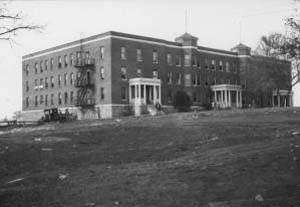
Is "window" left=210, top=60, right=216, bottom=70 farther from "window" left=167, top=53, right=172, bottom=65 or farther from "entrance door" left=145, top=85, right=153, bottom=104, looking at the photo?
"entrance door" left=145, top=85, right=153, bottom=104

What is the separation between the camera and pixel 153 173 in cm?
1377

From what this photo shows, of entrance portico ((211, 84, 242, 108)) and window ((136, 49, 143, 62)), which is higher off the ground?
window ((136, 49, 143, 62))

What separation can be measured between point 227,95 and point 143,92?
18434 mm

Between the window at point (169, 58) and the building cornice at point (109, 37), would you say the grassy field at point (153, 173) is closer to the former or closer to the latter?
the building cornice at point (109, 37)

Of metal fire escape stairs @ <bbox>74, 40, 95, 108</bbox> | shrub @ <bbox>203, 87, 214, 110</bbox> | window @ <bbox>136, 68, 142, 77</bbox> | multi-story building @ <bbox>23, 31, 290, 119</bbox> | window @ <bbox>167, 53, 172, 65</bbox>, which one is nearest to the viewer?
multi-story building @ <bbox>23, 31, 290, 119</bbox>

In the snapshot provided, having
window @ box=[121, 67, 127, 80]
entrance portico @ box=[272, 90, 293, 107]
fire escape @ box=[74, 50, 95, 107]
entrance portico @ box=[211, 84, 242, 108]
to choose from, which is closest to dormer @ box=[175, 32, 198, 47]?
entrance portico @ box=[211, 84, 242, 108]

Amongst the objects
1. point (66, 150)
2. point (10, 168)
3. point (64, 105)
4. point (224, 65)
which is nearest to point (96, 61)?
point (64, 105)

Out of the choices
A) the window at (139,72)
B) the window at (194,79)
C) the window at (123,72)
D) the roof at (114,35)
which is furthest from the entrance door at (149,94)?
the window at (194,79)

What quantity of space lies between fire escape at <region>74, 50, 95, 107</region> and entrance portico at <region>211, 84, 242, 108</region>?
19.6 metres

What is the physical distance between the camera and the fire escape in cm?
6123

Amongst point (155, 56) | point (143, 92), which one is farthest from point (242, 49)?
point (143, 92)

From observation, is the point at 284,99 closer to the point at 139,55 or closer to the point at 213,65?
the point at 213,65

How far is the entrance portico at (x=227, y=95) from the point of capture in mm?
71562

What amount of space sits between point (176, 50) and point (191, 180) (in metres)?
56.5
